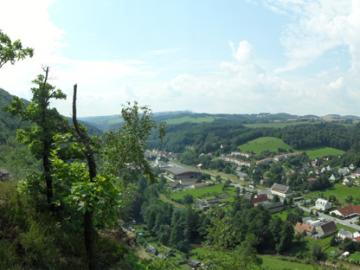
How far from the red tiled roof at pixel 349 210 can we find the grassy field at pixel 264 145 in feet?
211

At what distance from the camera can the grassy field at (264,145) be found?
439ft

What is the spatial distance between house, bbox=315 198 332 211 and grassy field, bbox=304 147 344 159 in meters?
52.5

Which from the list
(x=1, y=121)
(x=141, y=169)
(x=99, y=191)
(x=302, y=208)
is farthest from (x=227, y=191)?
(x=99, y=191)

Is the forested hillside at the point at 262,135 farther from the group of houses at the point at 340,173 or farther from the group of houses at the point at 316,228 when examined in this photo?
the group of houses at the point at 316,228

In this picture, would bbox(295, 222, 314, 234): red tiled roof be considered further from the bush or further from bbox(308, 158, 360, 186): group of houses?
the bush

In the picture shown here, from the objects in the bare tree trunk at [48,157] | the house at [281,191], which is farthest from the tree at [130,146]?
the house at [281,191]

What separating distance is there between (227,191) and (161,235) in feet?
112

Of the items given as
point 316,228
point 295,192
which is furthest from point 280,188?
point 316,228

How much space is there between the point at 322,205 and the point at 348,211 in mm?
5832

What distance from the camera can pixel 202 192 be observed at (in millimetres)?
85188

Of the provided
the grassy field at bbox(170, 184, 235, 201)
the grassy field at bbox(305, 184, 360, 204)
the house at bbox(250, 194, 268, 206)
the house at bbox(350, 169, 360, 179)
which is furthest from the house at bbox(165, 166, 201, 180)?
the house at bbox(350, 169, 360, 179)

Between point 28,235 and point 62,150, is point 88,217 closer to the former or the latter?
point 28,235

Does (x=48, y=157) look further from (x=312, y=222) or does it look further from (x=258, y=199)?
(x=258, y=199)

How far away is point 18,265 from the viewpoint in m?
6.98
